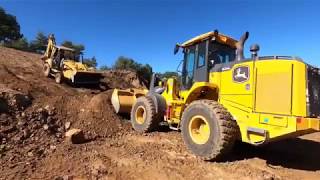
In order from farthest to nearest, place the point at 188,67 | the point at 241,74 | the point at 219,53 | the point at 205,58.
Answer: the point at 188,67 < the point at 219,53 < the point at 205,58 < the point at 241,74

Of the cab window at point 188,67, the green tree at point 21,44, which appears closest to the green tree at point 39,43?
the green tree at point 21,44

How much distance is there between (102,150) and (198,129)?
7.31 feet

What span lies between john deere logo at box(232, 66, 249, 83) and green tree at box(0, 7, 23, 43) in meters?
45.2

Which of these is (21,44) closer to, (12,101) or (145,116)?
(12,101)

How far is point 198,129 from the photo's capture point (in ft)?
23.9

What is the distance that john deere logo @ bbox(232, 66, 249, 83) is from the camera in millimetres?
6619

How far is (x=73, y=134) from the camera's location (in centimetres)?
773

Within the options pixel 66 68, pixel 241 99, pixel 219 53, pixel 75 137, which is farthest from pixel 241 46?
pixel 66 68

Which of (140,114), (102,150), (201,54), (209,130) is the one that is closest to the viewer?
(209,130)

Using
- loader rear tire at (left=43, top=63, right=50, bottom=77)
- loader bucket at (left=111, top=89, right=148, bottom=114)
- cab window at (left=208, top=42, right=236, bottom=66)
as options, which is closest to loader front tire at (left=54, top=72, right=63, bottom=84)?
loader rear tire at (left=43, top=63, right=50, bottom=77)

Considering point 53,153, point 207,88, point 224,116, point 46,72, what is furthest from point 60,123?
point 46,72

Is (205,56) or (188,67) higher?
(205,56)

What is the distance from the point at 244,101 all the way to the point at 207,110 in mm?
778

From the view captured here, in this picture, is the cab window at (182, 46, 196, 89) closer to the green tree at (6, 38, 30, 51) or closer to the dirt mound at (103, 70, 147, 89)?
the dirt mound at (103, 70, 147, 89)
